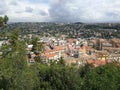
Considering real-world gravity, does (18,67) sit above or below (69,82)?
above

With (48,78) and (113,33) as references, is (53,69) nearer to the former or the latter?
(48,78)

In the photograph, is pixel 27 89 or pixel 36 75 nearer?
pixel 27 89

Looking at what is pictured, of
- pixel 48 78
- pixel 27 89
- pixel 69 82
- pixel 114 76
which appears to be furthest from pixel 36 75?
pixel 114 76

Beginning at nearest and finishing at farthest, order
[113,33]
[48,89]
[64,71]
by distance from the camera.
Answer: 1. [48,89]
2. [64,71]
3. [113,33]

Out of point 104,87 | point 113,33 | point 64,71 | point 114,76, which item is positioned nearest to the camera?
point 104,87

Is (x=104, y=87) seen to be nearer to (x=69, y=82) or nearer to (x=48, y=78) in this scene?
(x=69, y=82)

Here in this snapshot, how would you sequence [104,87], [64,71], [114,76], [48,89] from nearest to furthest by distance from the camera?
1. [104,87]
2. [114,76]
3. [48,89]
4. [64,71]

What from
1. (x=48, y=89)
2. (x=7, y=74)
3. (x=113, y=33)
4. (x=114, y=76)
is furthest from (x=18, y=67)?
(x=113, y=33)

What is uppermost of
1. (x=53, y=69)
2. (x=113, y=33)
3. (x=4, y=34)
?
(x=4, y=34)

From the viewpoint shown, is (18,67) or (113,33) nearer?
(18,67)
